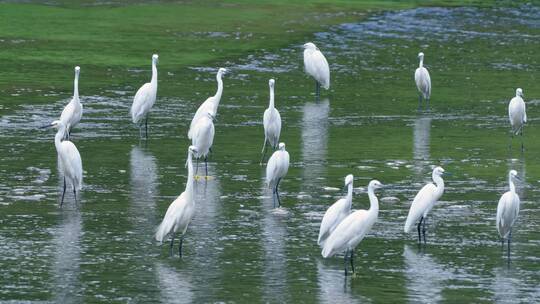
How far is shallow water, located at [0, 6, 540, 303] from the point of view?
16.1 meters

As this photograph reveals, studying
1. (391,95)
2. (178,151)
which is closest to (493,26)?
(391,95)

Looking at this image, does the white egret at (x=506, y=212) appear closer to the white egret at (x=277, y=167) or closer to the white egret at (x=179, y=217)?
the white egret at (x=179, y=217)

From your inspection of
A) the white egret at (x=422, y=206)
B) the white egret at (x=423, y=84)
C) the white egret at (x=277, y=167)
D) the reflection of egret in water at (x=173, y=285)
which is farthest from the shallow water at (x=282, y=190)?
the white egret at (x=423, y=84)

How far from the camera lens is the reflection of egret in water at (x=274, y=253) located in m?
15.6

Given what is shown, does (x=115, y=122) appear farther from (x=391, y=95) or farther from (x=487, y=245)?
(x=487, y=245)

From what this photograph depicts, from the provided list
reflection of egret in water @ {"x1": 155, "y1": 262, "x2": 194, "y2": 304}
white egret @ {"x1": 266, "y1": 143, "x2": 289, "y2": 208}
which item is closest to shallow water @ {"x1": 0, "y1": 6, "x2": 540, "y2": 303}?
reflection of egret in water @ {"x1": 155, "y1": 262, "x2": 194, "y2": 304}

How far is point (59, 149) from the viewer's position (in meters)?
20.5

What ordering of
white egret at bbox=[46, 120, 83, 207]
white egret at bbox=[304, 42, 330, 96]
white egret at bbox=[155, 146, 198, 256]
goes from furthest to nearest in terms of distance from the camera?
1. white egret at bbox=[304, 42, 330, 96]
2. white egret at bbox=[46, 120, 83, 207]
3. white egret at bbox=[155, 146, 198, 256]

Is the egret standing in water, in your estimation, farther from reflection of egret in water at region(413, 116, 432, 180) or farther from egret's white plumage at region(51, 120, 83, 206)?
egret's white plumage at region(51, 120, 83, 206)

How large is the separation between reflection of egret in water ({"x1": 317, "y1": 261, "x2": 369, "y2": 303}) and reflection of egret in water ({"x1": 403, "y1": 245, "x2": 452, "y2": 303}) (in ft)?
2.47

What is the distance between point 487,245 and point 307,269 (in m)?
3.03

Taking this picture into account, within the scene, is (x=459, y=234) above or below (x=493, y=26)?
below

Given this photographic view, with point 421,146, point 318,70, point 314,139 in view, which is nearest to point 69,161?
point 314,139

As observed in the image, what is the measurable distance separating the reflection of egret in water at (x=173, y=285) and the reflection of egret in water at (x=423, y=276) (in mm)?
2712
